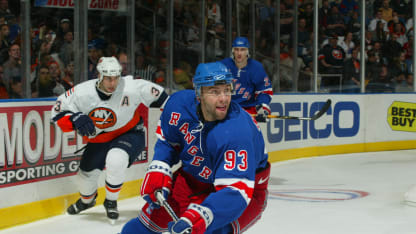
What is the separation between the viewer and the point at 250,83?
585 cm

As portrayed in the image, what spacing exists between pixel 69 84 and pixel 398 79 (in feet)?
19.9

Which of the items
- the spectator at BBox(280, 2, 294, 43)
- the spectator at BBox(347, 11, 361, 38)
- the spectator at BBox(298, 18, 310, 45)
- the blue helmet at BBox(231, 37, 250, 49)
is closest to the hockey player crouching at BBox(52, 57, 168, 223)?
the blue helmet at BBox(231, 37, 250, 49)

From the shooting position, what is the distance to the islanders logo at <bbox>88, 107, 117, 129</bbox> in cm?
459

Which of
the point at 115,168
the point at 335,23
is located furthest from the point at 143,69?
the point at 335,23

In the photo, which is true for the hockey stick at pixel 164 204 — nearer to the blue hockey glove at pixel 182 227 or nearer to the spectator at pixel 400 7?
the blue hockey glove at pixel 182 227

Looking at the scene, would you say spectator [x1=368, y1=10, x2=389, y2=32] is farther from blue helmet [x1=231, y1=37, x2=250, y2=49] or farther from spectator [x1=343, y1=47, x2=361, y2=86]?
blue helmet [x1=231, y1=37, x2=250, y2=49]

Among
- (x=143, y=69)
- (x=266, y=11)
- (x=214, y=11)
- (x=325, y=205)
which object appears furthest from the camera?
(x=266, y=11)

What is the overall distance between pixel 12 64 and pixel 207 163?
3163 mm

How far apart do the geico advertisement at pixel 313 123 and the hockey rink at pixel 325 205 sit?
1.55 feet

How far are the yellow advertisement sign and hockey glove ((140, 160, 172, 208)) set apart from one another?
7.43 metres

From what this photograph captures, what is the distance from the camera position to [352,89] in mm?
9531

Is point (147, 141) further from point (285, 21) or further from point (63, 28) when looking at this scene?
point (285, 21)

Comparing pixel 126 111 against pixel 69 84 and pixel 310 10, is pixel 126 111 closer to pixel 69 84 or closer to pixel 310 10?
pixel 69 84

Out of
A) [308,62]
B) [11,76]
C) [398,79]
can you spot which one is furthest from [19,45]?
[398,79]
